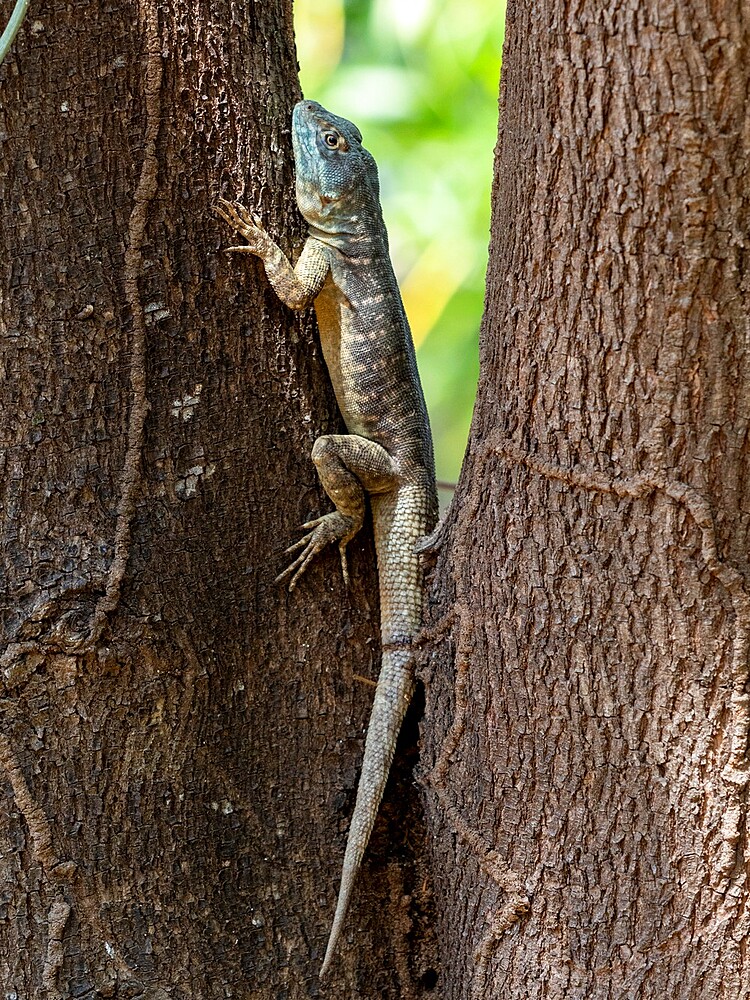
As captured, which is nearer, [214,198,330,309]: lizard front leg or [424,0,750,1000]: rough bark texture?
[424,0,750,1000]: rough bark texture

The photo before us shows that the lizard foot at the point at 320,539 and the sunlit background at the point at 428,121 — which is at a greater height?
the sunlit background at the point at 428,121

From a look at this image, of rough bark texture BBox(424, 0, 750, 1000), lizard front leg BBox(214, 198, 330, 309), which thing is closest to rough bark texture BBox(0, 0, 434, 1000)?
lizard front leg BBox(214, 198, 330, 309)

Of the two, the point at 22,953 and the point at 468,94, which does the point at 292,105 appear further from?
the point at 468,94

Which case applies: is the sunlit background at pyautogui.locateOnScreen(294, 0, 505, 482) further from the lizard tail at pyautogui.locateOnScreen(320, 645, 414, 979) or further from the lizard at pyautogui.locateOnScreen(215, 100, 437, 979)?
the lizard tail at pyautogui.locateOnScreen(320, 645, 414, 979)

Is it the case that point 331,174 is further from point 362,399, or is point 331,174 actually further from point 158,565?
point 158,565

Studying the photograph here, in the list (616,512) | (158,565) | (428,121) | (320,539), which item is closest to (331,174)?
(320,539)

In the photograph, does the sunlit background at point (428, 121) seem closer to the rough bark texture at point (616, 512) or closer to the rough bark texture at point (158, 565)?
the rough bark texture at point (158, 565)

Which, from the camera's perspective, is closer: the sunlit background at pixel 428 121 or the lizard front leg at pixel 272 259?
the lizard front leg at pixel 272 259

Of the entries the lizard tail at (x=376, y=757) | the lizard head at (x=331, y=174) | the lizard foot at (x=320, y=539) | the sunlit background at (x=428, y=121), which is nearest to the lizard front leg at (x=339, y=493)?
the lizard foot at (x=320, y=539)
